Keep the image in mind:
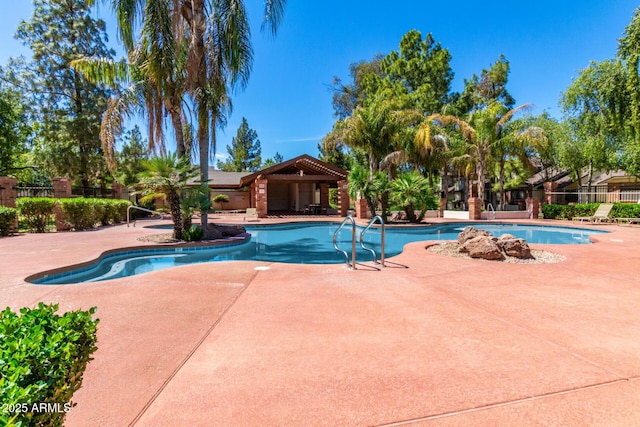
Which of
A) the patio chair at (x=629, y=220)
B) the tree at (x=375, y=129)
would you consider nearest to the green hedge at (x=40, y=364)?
the tree at (x=375, y=129)

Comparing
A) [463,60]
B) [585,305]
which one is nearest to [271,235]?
[585,305]

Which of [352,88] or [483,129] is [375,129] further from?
[352,88]

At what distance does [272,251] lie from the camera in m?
11.2

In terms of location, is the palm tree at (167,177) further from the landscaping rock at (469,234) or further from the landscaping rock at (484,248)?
the landscaping rock at (484,248)

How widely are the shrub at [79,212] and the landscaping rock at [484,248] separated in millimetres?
14805

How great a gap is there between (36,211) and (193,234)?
707cm

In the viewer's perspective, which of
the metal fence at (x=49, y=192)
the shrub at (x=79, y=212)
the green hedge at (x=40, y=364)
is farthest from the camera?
the metal fence at (x=49, y=192)

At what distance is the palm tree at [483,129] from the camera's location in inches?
819

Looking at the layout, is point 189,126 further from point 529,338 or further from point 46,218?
point 529,338

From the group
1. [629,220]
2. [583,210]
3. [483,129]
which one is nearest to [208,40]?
[483,129]

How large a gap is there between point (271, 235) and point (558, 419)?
14155 mm

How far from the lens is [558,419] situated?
2.11m

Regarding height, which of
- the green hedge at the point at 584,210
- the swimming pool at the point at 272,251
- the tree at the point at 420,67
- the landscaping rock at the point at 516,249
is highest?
the tree at the point at 420,67

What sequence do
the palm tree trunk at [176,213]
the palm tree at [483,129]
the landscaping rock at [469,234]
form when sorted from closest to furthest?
the landscaping rock at [469,234], the palm tree trunk at [176,213], the palm tree at [483,129]
